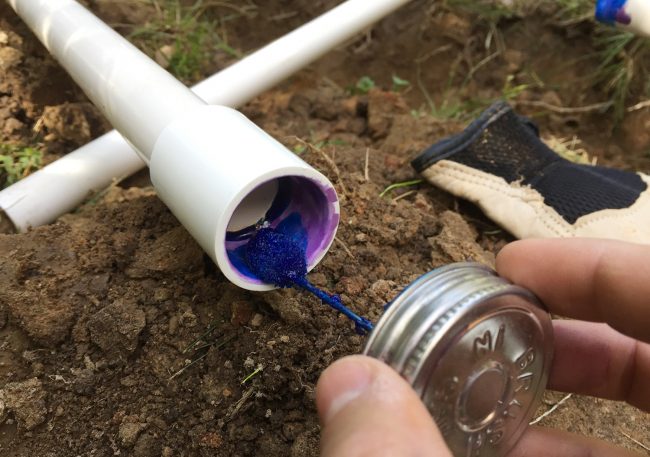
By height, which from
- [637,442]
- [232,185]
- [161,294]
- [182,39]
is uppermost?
[232,185]

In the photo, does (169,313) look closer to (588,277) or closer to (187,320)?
(187,320)

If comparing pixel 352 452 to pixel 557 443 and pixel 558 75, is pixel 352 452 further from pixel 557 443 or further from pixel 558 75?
pixel 558 75

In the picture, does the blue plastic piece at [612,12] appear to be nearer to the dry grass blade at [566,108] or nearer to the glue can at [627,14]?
the glue can at [627,14]

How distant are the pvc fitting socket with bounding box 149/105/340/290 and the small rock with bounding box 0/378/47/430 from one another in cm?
50

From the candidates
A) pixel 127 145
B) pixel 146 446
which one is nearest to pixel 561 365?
pixel 146 446

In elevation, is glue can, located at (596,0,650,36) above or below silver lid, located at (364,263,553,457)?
above

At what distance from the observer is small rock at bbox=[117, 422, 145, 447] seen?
1268 mm

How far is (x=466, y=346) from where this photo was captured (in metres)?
0.96

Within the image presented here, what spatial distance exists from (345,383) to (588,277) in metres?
0.56

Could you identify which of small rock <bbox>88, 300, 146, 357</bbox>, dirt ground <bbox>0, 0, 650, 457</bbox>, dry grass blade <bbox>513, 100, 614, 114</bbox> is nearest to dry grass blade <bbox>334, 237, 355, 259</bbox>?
dirt ground <bbox>0, 0, 650, 457</bbox>

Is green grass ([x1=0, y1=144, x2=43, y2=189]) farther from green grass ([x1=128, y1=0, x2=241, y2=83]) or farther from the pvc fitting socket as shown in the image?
the pvc fitting socket

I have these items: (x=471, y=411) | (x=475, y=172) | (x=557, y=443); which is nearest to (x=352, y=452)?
(x=471, y=411)

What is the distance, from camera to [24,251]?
1.45 meters

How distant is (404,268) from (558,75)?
5.18 ft
